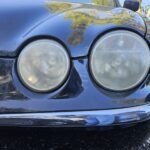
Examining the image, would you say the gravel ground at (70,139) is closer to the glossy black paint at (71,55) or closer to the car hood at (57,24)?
the glossy black paint at (71,55)

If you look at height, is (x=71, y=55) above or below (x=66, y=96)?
above

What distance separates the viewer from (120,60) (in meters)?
1.70

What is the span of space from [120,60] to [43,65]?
0.30 meters

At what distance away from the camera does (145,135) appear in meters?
1.78

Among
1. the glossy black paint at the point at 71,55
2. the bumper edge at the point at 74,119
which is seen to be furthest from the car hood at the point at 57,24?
the bumper edge at the point at 74,119

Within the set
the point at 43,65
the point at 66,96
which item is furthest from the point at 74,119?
the point at 43,65

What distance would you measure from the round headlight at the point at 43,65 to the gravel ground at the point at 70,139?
173mm

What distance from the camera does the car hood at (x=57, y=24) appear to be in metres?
1.69

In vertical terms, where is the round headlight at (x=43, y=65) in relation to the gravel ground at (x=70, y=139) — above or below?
above

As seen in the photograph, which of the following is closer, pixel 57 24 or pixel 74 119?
pixel 74 119

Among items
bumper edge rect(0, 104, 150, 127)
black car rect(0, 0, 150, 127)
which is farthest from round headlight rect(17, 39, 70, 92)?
bumper edge rect(0, 104, 150, 127)

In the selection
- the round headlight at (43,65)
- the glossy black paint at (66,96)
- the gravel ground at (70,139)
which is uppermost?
the round headlight at (43,65)

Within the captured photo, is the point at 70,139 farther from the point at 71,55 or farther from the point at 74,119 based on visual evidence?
the point at 71,55

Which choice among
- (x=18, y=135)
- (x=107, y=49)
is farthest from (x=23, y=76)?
(x=107, y=49)
